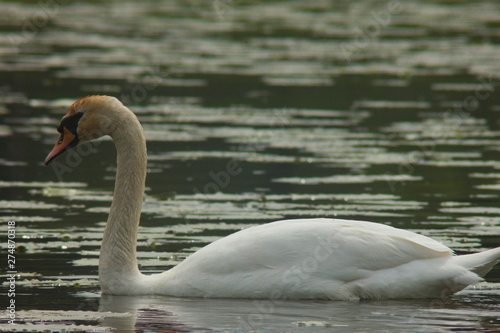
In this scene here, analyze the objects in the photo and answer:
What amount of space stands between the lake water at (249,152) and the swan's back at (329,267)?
154mm

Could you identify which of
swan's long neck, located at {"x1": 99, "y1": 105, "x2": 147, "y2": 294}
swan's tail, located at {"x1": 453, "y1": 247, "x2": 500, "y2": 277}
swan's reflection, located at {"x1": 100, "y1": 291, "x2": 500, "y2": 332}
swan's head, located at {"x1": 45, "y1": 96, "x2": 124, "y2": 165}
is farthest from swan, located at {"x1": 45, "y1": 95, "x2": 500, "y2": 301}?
swan's head, located at {"x1": 45, "y1": 96, "x2": 124, "y2": 165}

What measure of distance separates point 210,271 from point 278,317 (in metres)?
1.00

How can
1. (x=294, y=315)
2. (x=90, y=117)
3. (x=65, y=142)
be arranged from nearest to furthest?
1. (x=294, y=315)
2. (x=90, y=117)
3. (x=65, y=142)

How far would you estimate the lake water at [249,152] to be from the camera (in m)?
9.16

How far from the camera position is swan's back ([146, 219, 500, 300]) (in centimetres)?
927

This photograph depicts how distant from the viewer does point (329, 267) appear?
925 cm

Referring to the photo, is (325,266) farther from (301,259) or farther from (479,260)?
(479,260)

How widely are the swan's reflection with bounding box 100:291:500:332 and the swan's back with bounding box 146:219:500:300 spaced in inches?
4.1

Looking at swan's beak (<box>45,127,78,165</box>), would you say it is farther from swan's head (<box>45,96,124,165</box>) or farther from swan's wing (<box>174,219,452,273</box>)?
swan's wing (<box>174,219,452,273</box>)

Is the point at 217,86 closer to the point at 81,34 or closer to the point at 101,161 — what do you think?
the point at 101,161

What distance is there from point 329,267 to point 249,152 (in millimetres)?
8027

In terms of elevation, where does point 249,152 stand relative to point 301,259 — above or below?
above

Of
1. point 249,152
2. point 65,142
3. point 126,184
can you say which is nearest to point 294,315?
point 126,184

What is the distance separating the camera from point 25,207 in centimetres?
1336
